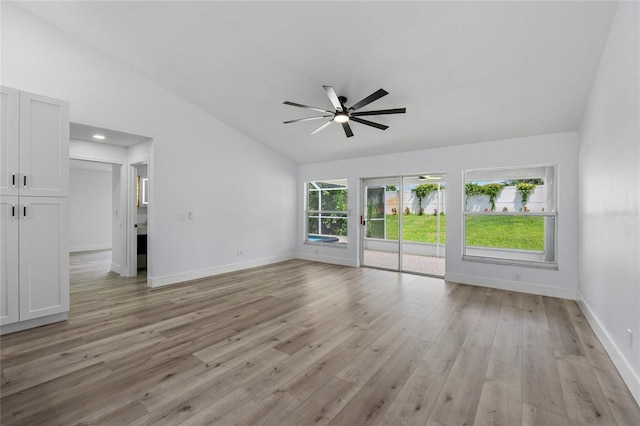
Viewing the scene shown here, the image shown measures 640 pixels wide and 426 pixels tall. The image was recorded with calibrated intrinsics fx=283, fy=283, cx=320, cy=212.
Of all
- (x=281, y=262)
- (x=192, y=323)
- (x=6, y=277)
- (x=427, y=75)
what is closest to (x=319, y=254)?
(x=281, y=262)

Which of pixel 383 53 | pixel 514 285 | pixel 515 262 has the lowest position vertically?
pixel 514 285

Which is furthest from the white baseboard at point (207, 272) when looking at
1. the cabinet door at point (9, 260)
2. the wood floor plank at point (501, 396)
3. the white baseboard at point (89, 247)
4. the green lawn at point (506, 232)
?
the white baseboard at point (89, 247)

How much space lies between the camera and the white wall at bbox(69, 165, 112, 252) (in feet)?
28.0

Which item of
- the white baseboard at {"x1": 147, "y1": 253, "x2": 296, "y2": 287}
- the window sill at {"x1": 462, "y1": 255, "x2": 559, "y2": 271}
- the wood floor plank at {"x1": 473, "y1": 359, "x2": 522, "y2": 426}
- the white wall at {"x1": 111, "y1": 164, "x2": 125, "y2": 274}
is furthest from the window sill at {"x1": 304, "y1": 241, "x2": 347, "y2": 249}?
the wood floor plank at {"x1": 473, "y1": 359, "x2": 522, "y2": 426}

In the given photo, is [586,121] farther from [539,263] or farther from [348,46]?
[348,46]

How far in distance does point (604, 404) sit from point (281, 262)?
19.1 feet

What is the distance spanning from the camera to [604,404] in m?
1.92

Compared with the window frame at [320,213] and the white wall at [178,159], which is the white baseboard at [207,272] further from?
the window frame at [320,213]

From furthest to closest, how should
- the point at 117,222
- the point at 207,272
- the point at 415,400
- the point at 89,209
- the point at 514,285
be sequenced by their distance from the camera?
the point at 89,209
the point at 117,222
the point at 207,272
the point at 514,285
the point at 415,400

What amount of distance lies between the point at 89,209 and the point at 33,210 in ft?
23.5

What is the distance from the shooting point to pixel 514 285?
4.68 m

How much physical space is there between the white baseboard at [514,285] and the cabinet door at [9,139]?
6.21 meters

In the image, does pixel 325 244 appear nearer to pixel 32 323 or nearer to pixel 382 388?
pixel 382 388

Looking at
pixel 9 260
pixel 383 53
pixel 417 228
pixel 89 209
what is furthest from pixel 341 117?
pixel 89 209
